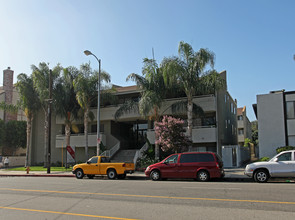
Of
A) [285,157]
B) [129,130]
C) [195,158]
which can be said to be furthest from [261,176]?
[129,130]

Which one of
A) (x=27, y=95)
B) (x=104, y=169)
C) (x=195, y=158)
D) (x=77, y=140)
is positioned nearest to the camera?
(x=195, y=158)

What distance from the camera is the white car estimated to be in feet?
44.5

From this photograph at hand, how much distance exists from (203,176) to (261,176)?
290 cm

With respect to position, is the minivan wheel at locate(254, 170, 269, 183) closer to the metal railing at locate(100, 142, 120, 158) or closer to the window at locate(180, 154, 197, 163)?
the window at locate(180, 154, 197, 163)

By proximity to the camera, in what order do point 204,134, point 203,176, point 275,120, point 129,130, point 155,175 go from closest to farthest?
1. point 203,176
2. point 155,175
3. point 275,120
4. point 204,134
5. point 129,130

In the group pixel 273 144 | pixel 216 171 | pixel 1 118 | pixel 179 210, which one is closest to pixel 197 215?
pixel 179 210

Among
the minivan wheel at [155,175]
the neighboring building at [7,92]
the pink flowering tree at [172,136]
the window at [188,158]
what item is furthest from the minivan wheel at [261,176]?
the neighboring building at [7,92]

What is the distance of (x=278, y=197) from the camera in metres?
9.33

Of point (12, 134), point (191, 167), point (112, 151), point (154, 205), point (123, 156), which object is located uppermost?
point (12, 134)

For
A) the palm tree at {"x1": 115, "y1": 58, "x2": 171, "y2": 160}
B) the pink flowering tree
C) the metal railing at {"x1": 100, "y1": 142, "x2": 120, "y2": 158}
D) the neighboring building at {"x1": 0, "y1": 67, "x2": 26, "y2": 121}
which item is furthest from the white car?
the neighboring building at {"x1": 0, "y1": 67, "x2": 26, "y2": 121}

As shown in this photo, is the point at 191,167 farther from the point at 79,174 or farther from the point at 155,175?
the point at 79,174

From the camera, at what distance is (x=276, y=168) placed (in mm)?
13781

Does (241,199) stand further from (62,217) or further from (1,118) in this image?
(1,118)

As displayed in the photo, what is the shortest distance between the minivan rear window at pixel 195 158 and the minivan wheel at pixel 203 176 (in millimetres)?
650
